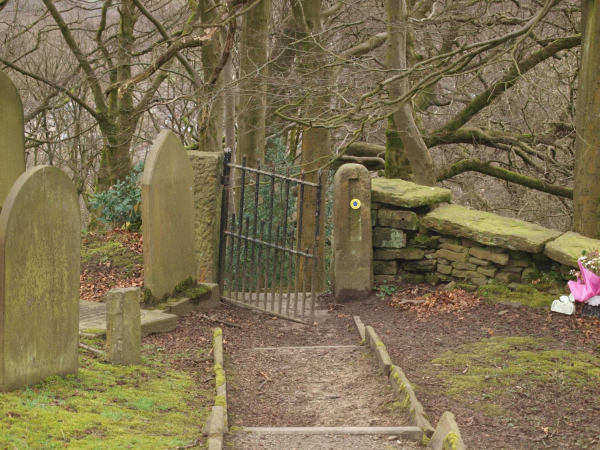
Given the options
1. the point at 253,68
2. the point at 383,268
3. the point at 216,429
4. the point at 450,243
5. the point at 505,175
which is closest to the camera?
the point at 216,429

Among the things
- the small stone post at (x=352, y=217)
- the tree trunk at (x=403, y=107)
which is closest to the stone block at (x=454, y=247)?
the small stone post at (x=352, y=217)

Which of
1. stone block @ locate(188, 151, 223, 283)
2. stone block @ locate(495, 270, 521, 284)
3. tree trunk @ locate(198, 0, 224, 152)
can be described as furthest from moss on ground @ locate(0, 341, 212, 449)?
tree trunk @ locate(198, 0, 224, 152)

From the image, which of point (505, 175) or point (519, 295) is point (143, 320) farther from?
point (505, 175)

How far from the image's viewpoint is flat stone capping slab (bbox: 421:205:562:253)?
8.06 metres

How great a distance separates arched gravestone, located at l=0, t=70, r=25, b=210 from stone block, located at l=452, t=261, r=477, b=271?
18.3 feet

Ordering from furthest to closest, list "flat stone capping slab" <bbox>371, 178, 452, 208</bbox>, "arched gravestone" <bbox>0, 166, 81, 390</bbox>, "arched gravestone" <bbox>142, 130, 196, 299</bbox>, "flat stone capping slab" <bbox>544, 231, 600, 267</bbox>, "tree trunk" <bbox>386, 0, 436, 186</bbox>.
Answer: "tree trunk" <bbox>386, 0, 436, 186</bbox> → "flat stone capping slab" <bbox>371, 178, 452, 208</bbox> → "flat stone capping slab" <bbox>544, 231, 600, 267</bbox> → "arched gravestone" <bbox>142, 130, 196, 299</bbox> → "arched gravestone" <bbox>0, 166, 81, 390</bbox>

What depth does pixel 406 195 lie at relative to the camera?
8.86 meters

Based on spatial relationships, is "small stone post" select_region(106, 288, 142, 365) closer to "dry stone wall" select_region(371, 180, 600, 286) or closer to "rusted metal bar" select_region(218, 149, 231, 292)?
"rusted metal bar" select_region(218, 149, 231, 292)

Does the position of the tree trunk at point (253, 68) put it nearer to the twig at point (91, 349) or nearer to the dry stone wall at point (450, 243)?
the dry stone wall at point (450, 243)

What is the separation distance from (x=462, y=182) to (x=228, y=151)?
809cm

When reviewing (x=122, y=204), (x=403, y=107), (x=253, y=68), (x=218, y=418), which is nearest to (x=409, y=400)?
(x=218, y=418)

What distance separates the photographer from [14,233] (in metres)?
4.06

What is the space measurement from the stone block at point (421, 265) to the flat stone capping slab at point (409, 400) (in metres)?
3.67

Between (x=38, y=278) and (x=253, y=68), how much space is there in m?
8.59
